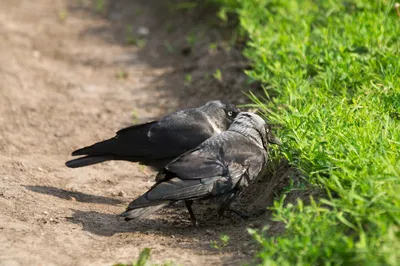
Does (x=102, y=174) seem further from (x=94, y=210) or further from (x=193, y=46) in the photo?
(x=193, y=46)

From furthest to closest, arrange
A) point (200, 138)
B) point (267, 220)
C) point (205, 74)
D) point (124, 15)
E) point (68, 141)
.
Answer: point (124, 15) < point (205, 74) < point (68, 141) < point (200, 138) < point (267, 220)

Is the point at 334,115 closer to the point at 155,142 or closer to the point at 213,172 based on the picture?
the point at 213,172

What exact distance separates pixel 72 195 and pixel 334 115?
2416mm

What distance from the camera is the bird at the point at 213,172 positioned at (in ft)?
16.6

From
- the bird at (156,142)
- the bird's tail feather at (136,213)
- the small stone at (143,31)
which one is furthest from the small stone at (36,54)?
the bird's tail feather at (136,213)

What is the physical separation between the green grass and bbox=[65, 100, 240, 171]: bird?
0.58 m

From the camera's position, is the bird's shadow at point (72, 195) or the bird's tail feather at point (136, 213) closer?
the bird's tail feather at point (136, 213)

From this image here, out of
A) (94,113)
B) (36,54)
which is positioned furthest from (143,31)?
(94,113)

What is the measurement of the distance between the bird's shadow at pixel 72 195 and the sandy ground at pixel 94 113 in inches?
0.7

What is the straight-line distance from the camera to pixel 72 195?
6.09m

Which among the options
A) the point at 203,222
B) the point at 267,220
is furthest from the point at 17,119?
the point at 267,220

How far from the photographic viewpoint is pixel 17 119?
7.66 m

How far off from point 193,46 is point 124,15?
2214 mm

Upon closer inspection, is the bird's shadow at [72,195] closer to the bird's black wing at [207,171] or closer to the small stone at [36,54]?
the bird's black wing at [207,171]
